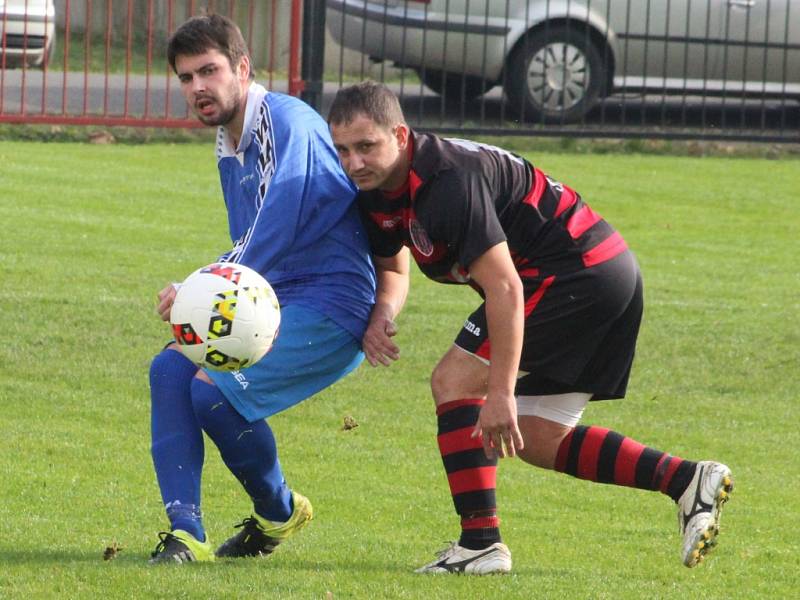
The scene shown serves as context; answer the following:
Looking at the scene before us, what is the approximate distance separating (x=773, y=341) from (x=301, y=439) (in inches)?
130

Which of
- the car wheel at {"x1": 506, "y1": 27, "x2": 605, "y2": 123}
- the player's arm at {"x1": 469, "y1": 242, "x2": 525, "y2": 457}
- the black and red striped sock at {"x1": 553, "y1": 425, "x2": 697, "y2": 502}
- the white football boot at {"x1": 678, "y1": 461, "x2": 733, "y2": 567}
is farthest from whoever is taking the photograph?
the car wheel at {"x1": 506, "y1": 27, "x2": 605, "y2": 123}

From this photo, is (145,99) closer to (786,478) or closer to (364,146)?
(786,478)

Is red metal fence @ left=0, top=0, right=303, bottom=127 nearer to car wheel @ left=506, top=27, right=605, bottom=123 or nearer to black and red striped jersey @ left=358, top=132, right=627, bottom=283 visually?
car wheel @ left=506, top=27, right=605, bottom=123

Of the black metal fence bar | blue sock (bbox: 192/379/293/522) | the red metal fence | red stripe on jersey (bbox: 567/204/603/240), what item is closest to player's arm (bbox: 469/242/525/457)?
red stripe on jersey (bbox: 567/204/603/240)

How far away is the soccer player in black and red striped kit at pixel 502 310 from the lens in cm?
451

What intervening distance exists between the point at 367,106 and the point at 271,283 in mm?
794

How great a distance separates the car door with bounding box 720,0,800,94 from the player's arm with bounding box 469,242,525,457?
10.1 meters

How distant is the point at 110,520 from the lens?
17.9 ft

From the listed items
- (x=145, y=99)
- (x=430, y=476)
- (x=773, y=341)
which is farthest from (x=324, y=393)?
(x=145, y=99)

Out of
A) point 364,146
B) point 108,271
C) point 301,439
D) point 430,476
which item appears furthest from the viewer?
point 108,271

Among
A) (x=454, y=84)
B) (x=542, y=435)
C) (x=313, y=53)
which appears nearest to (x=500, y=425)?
(x=542, y=435)

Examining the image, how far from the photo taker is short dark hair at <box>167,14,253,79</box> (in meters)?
4.99

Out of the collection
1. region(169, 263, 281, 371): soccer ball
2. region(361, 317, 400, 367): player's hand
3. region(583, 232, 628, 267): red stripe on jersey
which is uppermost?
region(583, 232, 628, 267): red stripe on jersey

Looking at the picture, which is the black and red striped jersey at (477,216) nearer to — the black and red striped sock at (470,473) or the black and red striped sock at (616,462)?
the black and red striped sock at (470,473)
